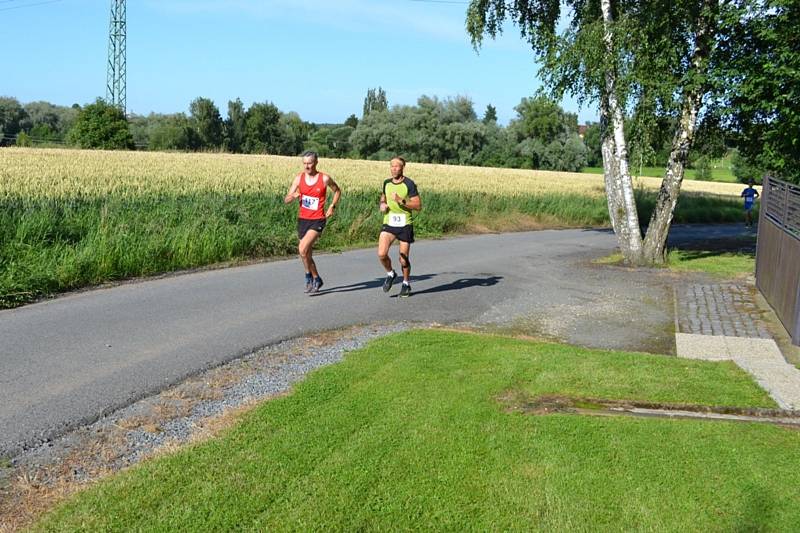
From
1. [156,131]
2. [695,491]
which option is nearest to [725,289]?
[695,491]

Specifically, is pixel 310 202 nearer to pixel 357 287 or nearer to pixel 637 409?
pixel 357 287

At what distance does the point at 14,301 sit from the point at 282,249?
6713mm

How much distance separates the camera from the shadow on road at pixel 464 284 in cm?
1164

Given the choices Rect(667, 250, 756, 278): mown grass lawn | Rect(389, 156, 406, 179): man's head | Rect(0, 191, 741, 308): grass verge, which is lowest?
Rect(667, 250, 756, 278): mown grass lawn

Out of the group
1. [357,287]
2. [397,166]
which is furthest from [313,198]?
[357,287]

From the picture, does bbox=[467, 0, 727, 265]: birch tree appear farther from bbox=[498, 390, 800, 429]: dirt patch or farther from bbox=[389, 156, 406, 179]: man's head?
bbox=[498, 390, 800, 429]: dirt patch

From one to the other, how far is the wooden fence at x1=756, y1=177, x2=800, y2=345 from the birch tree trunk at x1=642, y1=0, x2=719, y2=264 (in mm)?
1783

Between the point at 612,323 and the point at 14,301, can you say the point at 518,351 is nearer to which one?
the point at 612,323

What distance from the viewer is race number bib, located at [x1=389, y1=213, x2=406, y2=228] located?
10562mm

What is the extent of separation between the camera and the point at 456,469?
4371 millimetres

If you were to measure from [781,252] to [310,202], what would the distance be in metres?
6.84

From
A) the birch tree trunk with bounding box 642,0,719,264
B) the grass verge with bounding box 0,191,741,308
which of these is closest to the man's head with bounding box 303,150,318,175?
the grass verge with bounding box 0,191,741,308

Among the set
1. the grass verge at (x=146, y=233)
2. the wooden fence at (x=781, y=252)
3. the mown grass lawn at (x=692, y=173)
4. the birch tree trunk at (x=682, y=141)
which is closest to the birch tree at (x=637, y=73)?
the birch tree trunk at (x=682, y=141)

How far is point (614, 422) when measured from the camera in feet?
17.3
